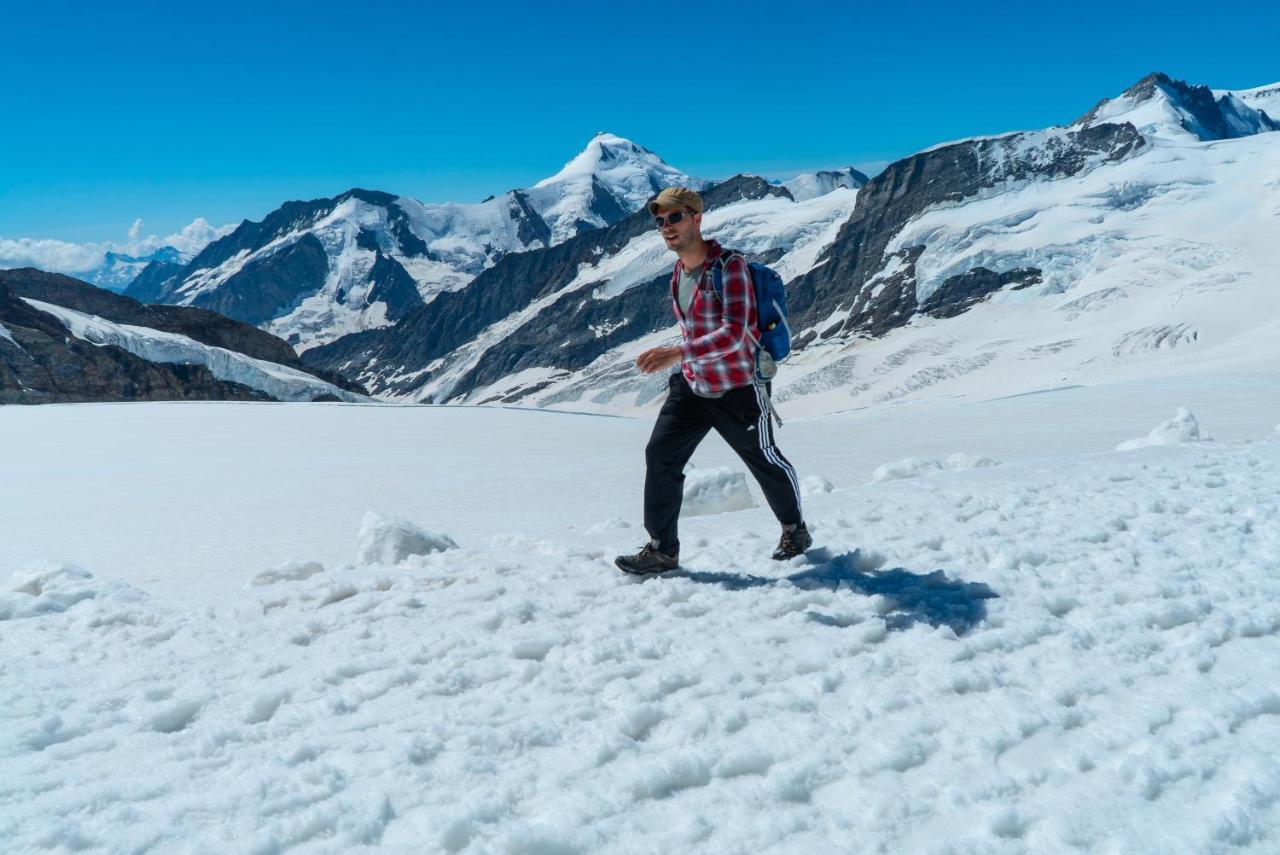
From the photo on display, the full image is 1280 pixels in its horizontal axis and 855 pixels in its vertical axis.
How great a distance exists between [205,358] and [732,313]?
113527 millimetres

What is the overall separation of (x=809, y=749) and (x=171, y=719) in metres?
2.36

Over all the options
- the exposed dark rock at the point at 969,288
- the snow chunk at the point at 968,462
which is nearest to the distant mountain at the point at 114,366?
the snow chunk at the point at 968,462

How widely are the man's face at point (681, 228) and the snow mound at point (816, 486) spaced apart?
3.27 m

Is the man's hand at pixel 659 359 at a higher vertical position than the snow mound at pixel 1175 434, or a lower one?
higher

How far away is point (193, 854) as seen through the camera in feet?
7.86

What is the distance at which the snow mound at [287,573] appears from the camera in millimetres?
4898

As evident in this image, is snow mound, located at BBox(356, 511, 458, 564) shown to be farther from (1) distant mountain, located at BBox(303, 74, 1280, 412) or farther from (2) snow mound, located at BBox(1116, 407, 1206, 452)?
(1) distant mountain, located at BBox(303, 74, 1280, 412)

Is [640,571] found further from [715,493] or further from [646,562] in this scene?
[715,493]

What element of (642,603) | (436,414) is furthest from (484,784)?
(436,414)

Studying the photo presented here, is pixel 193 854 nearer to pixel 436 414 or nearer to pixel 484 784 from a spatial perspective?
pixel 484 784

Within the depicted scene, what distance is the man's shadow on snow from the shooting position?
4.14 metres

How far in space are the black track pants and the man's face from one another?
29.4 inches

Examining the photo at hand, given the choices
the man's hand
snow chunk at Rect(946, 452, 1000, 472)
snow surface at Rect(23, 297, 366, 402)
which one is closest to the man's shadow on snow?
the man's hand

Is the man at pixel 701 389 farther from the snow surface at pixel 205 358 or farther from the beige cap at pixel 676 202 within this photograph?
the snow surface at pixel 205 358
